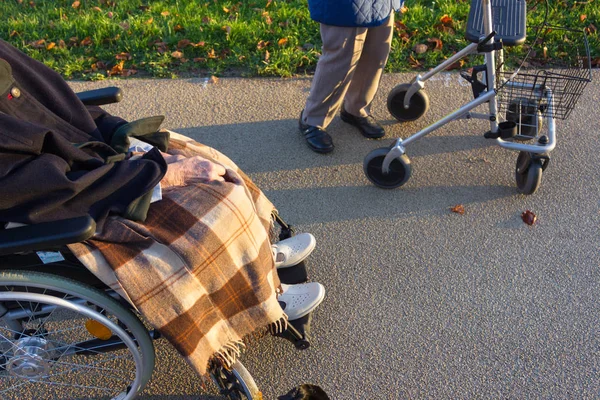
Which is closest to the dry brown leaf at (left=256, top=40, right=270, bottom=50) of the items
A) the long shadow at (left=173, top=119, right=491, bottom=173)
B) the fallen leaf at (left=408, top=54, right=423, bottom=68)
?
the long shadow at (left=173, top=119, right=491, bottom=173)

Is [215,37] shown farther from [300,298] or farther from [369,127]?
[300,298]

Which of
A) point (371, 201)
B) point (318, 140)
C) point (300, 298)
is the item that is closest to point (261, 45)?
point (318, 140)

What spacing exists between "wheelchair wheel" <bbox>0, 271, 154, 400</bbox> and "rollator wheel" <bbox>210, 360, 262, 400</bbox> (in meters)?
0.26

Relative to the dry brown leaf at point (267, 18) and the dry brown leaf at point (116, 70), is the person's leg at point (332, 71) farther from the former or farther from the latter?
the dry brown leaf at point (116, 70)

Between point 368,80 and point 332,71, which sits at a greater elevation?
point 332,71

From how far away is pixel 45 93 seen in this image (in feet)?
7.06

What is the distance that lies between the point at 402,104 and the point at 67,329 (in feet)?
8.16

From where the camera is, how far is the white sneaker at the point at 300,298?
2396mm

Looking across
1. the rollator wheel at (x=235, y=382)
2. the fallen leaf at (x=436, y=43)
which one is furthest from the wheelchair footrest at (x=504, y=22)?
the rollator wheel at (x=235, y=382)

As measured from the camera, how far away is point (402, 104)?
3.65 m

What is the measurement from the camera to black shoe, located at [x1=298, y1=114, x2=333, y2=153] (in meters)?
3.49

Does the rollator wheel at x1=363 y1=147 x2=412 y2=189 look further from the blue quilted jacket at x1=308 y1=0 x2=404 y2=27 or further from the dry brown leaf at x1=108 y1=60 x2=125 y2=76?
the dry brown leaf at x1=108 y1=60 x2=125 y2=76

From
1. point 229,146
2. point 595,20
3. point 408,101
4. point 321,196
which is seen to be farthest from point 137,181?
point 595,20

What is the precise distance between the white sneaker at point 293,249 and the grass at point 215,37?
6.30 feet
